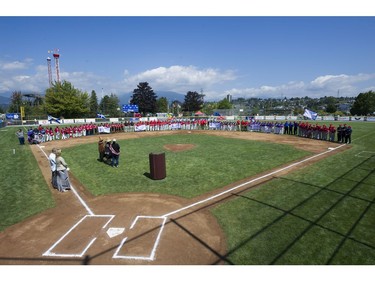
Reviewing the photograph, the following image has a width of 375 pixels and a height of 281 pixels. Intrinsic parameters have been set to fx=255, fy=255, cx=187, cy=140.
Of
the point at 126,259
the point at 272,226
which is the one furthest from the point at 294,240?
the point at 126,259

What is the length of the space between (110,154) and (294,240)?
496 inches

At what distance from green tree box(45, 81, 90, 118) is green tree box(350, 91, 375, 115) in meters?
87.9

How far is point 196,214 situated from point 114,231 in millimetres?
2830

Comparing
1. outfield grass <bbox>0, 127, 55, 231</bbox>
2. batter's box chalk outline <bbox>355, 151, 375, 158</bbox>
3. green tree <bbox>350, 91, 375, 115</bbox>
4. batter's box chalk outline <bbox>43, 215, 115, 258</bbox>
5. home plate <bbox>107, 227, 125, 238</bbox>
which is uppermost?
green tree <bbox>350, 91, 375, 115</bbox>

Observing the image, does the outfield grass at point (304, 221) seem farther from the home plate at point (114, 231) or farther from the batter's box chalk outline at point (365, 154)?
the batter's box chalk outline at point (365, 154)

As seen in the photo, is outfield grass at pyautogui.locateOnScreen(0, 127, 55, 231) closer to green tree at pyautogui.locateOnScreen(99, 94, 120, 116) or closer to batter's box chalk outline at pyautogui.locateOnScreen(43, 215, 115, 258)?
batter's box chalk outline at pyautogui.locateOnScreen(43, 215, 115, 258)

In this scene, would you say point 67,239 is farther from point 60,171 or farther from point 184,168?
point 184,168

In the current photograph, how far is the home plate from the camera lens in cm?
776

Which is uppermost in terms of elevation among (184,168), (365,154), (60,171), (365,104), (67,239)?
(365,104)

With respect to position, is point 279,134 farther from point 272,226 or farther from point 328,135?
point 272,226

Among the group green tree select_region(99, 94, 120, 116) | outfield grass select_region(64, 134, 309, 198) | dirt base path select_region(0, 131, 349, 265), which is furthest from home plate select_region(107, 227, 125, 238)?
green tree select_region(99, 94, 120, 116)

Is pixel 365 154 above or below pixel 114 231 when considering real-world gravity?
above

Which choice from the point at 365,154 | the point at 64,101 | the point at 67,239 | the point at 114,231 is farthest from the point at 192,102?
the point at 67,239

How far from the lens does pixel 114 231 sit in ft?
26.1
